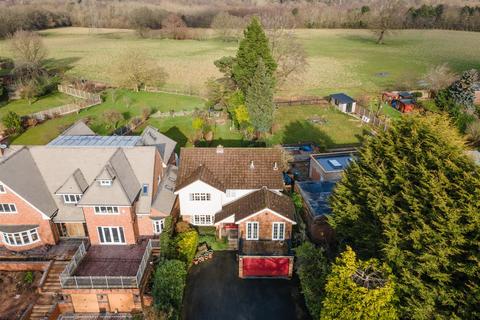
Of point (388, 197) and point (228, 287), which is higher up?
point (388, 197)

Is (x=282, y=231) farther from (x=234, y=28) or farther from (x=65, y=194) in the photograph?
(x=234, y=28)

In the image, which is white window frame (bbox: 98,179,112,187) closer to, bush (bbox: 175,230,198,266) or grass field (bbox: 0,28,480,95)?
bush (bbox: 175,230,198,266)

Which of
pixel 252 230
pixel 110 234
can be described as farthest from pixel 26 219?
pixel 252 230

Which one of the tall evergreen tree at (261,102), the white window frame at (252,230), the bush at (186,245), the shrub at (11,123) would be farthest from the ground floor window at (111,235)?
the shrub at (11,123)

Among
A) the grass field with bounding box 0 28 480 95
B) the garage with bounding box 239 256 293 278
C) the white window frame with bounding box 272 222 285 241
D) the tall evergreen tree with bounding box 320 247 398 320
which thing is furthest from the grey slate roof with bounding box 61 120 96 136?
the grass field with bounding box 0 28 480 95

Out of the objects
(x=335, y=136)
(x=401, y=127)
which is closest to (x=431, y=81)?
(x=335, y=136)

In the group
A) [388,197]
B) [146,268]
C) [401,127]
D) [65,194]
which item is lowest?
[146,268]
